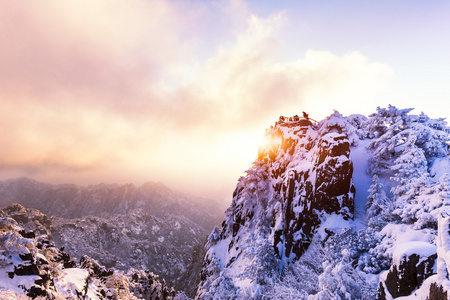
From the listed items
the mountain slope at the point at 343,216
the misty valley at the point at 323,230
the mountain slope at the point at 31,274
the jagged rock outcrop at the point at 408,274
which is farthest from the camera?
the mountain slope at the point at 31,274

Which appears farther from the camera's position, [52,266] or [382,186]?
[382,186]

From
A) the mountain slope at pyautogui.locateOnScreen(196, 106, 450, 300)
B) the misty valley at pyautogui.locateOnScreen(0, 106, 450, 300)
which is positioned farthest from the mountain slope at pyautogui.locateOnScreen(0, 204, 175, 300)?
the mountain slope at pyautogui.locateOnScreen(196, 106, 450, 300)

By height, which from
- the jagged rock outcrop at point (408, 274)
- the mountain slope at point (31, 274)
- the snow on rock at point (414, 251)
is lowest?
the mountain slope at point (31, 274)

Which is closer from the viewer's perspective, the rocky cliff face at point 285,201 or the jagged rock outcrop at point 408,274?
the jagged rock outcrop at point 408,274

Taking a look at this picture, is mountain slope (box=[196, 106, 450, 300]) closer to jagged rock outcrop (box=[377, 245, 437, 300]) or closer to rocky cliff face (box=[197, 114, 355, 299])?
jagged rock outcrop (box=[377, 245, 437, 300])

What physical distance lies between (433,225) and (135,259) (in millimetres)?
204576

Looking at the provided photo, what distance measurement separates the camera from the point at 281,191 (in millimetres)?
42969

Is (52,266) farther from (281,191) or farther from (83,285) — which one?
(281,191)

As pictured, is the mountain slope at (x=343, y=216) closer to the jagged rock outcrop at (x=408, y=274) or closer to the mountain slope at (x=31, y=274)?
the jagged rock outcrop at (x=408, y=274)

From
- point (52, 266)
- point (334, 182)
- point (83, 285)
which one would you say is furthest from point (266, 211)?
point (52, 266)

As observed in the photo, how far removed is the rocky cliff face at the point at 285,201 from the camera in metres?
33.2

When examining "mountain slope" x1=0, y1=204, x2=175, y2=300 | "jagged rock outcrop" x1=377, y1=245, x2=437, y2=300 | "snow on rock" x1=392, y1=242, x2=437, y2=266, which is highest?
"snow on rock" x1=392, y1=242, x2=437, y2=266

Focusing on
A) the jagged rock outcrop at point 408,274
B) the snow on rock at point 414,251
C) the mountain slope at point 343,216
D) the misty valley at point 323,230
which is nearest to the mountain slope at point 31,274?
the misty valley at point 323,230

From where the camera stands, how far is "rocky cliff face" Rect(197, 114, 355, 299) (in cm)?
3325
